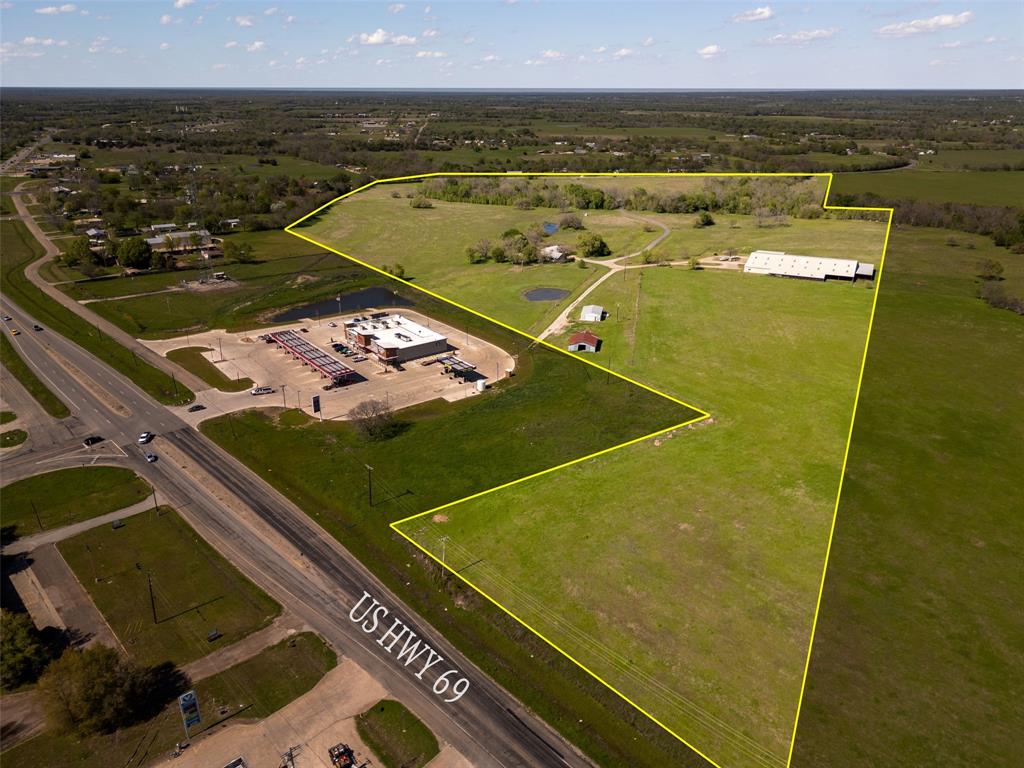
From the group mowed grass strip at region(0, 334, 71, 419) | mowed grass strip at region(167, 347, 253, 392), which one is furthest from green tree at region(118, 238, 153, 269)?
mowed grass strip at region(167, 347, 253, 392)

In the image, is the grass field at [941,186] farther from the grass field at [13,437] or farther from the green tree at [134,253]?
the green tree at [134,253]

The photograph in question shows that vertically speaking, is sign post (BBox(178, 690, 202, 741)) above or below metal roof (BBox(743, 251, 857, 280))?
below

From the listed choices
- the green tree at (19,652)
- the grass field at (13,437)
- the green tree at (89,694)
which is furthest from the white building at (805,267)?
the grass field at (13,437)

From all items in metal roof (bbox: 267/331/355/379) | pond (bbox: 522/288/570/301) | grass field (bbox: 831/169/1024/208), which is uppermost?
grass field (bbox: 831/169/1024/208)

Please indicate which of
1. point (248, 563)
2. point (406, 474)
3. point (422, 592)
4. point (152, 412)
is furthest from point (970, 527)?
point (152, 412)

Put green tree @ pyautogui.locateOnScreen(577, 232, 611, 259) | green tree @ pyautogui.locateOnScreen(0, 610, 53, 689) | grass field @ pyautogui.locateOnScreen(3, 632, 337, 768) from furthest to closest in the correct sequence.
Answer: green tree @ pyautogui.locateOnScreen(577, 232, 611, 259), green tree @ pyautogui.locateOnScreen(0, 610, 53, 689), grass field @ pyautogui.locateOnScreen(3, 632, 337, 768)

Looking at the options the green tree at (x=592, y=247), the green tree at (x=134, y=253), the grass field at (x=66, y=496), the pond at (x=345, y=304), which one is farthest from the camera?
the green tree at (x=134, y=253)

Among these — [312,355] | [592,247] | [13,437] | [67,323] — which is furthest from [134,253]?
[592,247]

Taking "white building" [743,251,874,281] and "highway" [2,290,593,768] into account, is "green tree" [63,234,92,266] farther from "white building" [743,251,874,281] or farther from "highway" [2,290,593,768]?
"white building" [743,251,874,281]
